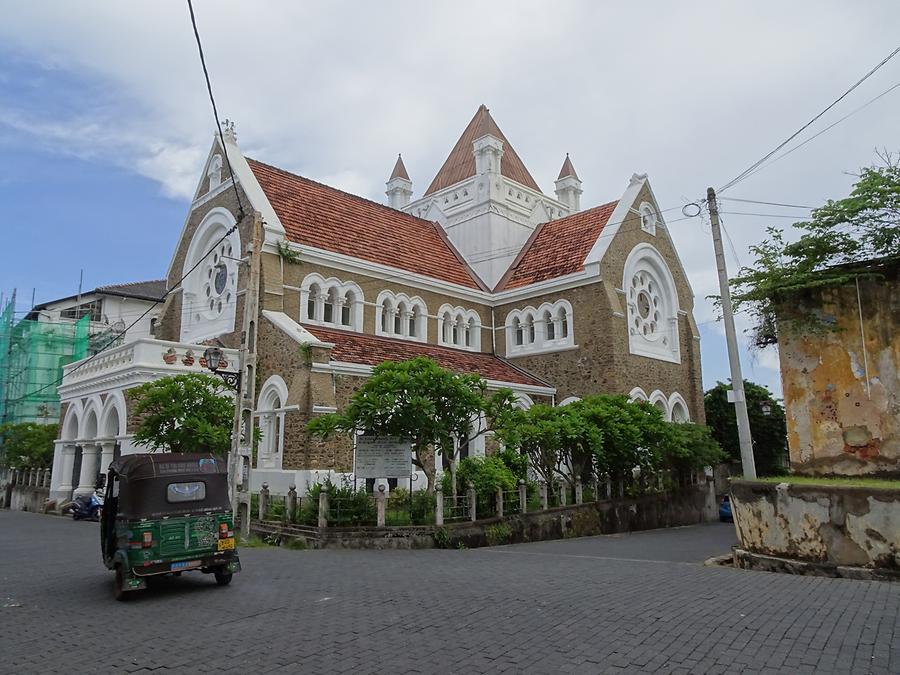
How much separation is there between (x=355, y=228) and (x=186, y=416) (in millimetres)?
12620

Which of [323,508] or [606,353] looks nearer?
[323,508]

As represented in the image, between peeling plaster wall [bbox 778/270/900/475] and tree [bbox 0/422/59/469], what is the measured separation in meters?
27.0

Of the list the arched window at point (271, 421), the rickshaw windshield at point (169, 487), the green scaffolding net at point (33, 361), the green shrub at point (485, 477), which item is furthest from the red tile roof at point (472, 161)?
the rickshaw windshield at point (169, 487)

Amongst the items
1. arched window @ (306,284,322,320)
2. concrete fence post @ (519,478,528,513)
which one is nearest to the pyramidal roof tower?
arched window @ (306,284,322,320)

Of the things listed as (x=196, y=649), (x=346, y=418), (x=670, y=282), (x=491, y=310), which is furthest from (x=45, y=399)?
(x=196, y=649)

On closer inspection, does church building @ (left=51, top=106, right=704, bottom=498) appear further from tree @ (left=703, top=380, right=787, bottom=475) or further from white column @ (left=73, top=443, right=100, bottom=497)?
tree @ (left=703, top=380, right=787, bottom=475)

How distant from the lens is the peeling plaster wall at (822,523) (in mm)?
8789

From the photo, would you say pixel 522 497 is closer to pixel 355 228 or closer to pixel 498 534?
pixel 498 534

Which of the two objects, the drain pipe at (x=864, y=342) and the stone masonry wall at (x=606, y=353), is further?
the stone masonry wall at (x=606, y=353)

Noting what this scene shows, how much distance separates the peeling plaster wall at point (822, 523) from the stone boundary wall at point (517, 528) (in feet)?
19.4

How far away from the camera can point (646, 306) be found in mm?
28547

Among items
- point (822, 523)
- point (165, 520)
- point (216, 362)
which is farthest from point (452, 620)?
point (216, 362)

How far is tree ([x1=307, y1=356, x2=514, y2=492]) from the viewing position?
553 inches

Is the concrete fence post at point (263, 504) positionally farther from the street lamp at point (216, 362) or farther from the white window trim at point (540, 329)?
the white window trim at point (540, 329)
